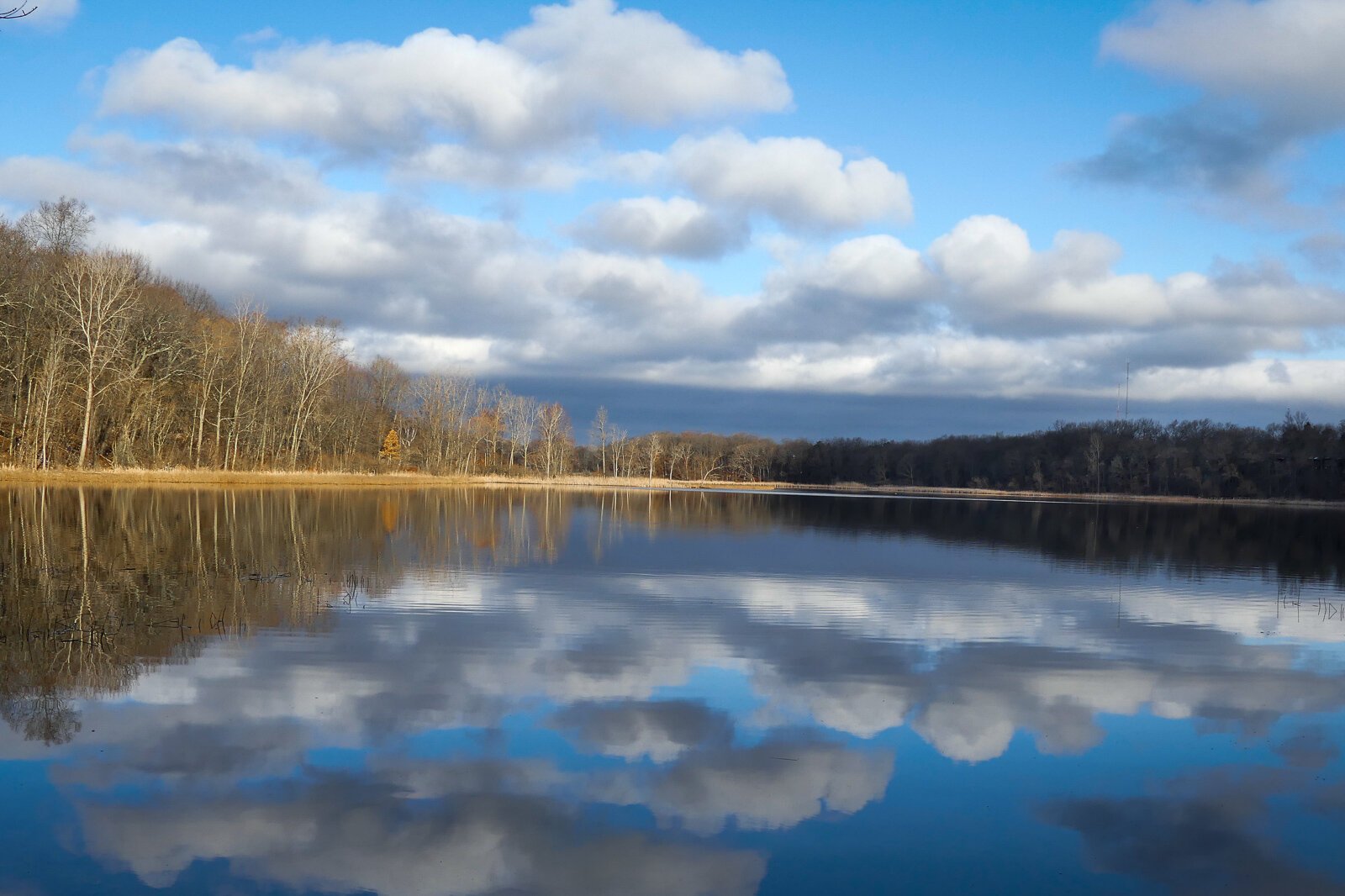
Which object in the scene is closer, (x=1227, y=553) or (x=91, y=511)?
(x=91, y=511)

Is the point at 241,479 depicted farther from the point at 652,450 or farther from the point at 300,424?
the point at 652,450

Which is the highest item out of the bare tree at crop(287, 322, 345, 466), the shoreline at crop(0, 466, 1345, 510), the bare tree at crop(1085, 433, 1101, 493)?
the bare tree at crop(287, 322, 345, 466)

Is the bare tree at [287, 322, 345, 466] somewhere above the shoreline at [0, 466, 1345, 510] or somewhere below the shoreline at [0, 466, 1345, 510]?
above

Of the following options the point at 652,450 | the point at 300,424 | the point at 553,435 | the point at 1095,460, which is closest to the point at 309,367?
the point at 300,424

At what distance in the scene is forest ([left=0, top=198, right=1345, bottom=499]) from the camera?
Result: 1884 inches

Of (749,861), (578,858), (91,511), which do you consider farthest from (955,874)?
(91,511)

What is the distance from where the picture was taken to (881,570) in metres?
21.7

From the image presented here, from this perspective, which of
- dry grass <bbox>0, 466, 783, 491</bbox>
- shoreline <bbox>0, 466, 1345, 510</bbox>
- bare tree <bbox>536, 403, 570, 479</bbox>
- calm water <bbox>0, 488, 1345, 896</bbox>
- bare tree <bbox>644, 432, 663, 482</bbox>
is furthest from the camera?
bare tree <bbox>644, 432, 663, 482</bbox>

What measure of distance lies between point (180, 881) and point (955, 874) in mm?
4497

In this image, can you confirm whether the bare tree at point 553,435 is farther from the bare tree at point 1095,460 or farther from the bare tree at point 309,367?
the bare tree at point 1095,460

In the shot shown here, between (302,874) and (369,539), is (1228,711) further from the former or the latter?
(369,539)

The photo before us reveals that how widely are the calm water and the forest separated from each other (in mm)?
36668

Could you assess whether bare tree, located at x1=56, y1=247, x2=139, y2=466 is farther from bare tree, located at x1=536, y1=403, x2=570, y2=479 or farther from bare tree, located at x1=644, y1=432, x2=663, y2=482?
bare tree, located at x1=644, y1=432, x2=663, y2=482

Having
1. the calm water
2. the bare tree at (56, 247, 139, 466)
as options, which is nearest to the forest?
the bare tree at (56, 247, 139, 466)
